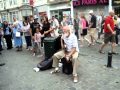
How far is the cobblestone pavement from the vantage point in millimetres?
8266

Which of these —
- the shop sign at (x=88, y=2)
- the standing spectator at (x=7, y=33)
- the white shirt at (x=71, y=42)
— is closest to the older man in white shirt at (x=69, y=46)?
the white shirt at (x=71, y=42)

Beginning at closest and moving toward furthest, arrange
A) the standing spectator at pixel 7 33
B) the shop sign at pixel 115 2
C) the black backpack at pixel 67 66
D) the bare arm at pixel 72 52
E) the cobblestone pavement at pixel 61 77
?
the cobblestone pavement at pixel 61 77
the bare arm at pixel 72 52
the black backpack at pixel 67 66
the standing spectator at pixel 7 33
the shop sign at pixel 115 2

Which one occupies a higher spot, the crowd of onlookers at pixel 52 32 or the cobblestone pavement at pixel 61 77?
the crowd of onlookers at pixel 52 32

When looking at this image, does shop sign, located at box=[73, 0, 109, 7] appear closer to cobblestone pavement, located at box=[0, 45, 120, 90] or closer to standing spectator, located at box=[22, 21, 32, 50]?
standing spectator, located at box=[22, 21, 32, 50]

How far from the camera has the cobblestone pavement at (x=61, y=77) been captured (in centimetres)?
827

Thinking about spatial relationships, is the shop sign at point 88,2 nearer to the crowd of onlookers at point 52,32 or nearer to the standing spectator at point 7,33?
the crowd of onlookers at point 52,32

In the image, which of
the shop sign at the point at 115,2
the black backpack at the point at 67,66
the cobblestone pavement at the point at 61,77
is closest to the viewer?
the cobblestone pavement at the point at 61,77

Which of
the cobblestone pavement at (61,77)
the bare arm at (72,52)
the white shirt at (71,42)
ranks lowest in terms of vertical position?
the cobblestone pavement at (61,77)

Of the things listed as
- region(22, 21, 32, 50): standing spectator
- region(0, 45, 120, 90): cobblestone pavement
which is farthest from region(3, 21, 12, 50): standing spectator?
region(0, 45, 120, 90): cobblestone pavement

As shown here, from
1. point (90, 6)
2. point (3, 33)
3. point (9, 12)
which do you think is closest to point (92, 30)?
point (3, 33)

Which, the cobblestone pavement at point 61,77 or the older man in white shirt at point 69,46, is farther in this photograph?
the older man in white shirt at point 69,46

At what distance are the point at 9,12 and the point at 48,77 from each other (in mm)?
43448

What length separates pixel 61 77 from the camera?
30.2 ft

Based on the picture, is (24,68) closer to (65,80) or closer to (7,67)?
(7,67)
